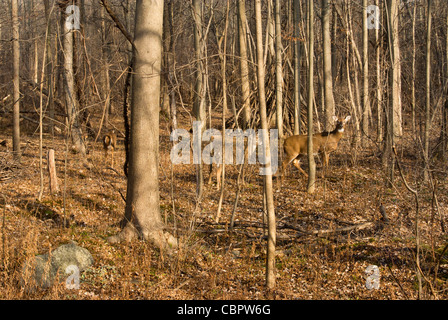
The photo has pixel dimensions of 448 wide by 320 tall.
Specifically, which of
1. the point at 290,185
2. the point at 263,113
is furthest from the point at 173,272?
the point at 290,185

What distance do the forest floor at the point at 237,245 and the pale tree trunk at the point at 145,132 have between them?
0.88ft

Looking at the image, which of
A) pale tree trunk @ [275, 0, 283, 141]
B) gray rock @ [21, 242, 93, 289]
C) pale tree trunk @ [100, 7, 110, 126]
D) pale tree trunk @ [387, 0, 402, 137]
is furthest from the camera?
pale tree trunk @ [275, 0, 283, 141]

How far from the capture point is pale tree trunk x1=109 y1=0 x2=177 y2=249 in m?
6.48

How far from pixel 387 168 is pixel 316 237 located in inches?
202

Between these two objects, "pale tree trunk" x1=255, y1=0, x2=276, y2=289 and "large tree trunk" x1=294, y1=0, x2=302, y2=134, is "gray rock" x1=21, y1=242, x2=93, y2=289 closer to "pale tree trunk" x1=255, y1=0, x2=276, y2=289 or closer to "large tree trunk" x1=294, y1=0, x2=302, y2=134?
"pale tree trunk" x1=255, y1=0, x2=276, y2=289

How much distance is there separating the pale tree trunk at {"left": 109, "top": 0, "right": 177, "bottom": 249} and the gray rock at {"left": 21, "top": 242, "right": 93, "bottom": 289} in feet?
3.02

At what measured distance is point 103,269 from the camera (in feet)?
18.6

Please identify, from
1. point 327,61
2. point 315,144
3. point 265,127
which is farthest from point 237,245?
point 327,61

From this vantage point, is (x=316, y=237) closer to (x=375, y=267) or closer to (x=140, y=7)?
(x=375, y=267)

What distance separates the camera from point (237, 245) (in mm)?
7062

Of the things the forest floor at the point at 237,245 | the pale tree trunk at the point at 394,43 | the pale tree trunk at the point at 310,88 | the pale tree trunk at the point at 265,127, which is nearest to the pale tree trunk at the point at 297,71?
the pale tree trunk at the point at 310,88

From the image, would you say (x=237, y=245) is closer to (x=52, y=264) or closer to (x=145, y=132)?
(x=145, y=132)

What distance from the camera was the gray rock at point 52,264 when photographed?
495 cm

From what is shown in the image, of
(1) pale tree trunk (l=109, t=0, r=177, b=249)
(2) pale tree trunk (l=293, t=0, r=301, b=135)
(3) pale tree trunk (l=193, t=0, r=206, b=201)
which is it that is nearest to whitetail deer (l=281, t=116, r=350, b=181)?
(2) pale tree trunk (l=293, t=0, r=301, b=135)
